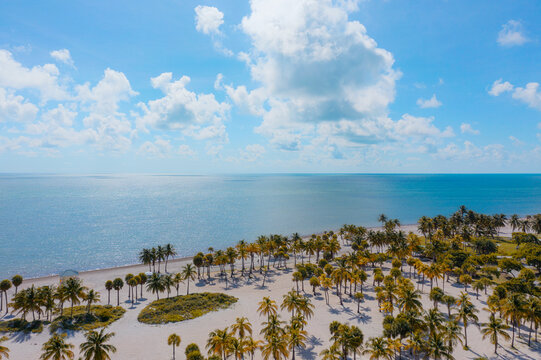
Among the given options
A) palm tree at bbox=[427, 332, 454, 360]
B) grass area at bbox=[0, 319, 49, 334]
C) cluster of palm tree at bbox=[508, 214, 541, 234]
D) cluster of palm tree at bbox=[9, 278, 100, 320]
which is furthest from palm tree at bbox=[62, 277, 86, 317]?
cluster of palm tree at bbox=[508, 214, 541, 234]

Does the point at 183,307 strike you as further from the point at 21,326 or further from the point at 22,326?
the point at 21,326

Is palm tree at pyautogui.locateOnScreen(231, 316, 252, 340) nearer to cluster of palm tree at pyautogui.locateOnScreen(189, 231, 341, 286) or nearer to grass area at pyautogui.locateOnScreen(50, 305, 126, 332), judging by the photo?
grass area at pyautogui.locateOnScreen(50, 305, 126, 332)

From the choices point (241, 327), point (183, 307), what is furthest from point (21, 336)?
point (241, 327)

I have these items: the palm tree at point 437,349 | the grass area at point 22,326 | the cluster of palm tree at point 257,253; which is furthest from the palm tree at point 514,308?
the grass area at point 22,326

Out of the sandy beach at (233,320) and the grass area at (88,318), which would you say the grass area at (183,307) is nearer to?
the sandy beach at (233,320)

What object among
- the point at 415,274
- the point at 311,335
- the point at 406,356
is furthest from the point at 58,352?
the point at 415,274

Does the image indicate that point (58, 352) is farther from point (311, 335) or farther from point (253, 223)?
point (253, 223)

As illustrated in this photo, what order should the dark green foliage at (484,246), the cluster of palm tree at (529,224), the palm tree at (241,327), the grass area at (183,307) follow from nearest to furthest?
the palm tree at (241,327), the grass area at (183,307), the dark green foliage at (484,246), the cluster of palm tree at (529,224)
